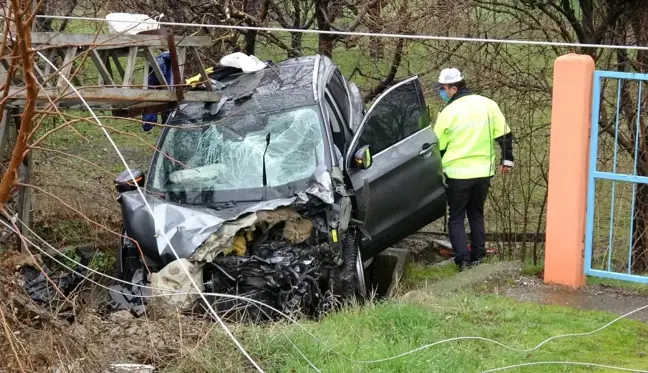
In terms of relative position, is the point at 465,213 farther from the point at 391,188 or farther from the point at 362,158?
the point at 362,158

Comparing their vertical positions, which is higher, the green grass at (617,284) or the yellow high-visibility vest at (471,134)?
the yellow high-visibility vest at (471,134)

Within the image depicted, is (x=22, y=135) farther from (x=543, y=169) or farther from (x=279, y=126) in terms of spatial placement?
(x=543, y=169)

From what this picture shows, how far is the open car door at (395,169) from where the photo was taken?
7746 mm

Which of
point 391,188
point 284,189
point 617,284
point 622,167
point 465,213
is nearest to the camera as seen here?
point 284,189

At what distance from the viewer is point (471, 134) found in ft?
28.1

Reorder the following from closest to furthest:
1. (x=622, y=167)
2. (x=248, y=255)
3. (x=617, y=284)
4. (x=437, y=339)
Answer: (x=437, y=339)
(x=248, y=255)
(x=617, y=284)
(x=622, y=167)

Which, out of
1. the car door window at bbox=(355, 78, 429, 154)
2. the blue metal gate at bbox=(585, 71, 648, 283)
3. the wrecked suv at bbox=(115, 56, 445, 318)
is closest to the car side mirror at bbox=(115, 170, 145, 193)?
the wrecked suv at bbox=(115, 56, 445, 318)

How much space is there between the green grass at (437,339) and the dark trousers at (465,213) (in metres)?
1.87

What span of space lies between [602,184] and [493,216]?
192 centimetres

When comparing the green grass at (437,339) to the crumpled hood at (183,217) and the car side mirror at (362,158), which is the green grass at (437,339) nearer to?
the crumpled hood at (183,217)

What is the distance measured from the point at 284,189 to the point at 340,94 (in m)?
1.54

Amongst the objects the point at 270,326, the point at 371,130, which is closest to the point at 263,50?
the point at 371,130

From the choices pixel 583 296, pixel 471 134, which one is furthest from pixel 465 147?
pixel 583 296

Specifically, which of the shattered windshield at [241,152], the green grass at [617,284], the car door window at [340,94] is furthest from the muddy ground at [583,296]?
the car door window at [340,94]
